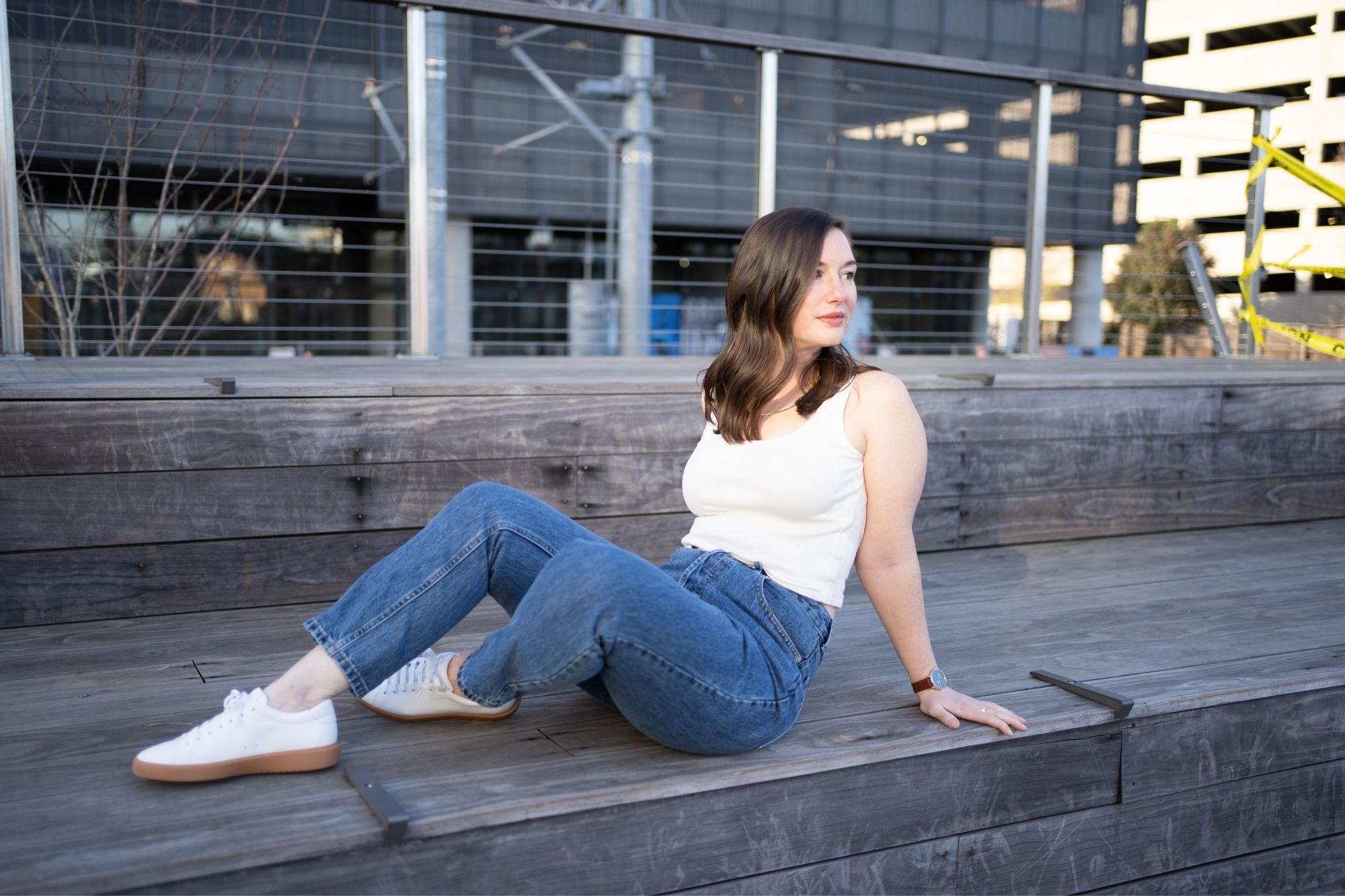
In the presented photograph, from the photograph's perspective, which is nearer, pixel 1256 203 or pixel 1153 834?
pixel 1153 834

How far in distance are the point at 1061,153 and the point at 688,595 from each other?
14.7m

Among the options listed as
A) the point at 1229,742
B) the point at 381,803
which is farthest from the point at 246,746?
the point at 1229,742

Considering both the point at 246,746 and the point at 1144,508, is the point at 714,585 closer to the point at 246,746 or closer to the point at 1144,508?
the point at 246,746

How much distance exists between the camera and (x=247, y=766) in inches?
59.4

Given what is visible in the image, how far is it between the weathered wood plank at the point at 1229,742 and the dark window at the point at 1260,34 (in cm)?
2263

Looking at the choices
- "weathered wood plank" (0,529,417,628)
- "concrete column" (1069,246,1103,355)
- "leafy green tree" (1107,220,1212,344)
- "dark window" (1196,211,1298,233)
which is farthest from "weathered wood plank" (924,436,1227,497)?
"dark window" (1196,211,1298,233)

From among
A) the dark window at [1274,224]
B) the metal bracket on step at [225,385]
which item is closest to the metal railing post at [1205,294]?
the metal bracket on step at [225,385]

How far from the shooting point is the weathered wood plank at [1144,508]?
3.29 meters

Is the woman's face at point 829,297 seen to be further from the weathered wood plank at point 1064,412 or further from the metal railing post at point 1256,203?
the metal railing post at point 1256,203

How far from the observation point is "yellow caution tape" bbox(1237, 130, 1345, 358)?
4.09m

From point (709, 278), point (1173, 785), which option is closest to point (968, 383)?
point (1173, 785)

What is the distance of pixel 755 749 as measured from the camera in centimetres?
164

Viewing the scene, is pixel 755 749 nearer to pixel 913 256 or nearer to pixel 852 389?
pixel 852 389

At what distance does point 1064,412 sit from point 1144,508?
45 centimetres
